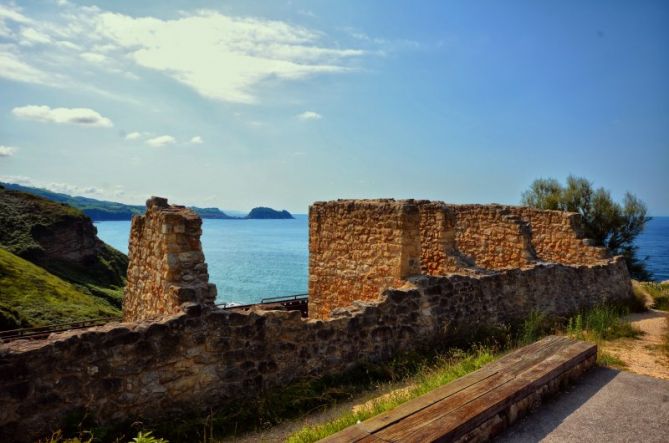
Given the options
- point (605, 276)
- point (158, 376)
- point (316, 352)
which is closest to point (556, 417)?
point (316, 352)

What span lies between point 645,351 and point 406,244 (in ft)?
15.5

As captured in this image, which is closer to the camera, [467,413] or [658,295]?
[467,413]

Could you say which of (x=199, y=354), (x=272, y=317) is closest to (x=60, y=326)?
(x=199, y=354)

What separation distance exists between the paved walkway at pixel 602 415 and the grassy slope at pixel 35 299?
54.4 feet

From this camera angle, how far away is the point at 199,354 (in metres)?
5.48

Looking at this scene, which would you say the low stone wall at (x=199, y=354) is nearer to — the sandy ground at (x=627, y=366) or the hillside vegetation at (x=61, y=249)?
the sandy ground at (x=627, y=366)

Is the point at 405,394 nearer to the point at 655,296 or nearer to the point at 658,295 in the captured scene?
the point at 655,296

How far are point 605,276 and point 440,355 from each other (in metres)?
8.16

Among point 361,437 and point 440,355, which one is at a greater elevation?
point 361,437

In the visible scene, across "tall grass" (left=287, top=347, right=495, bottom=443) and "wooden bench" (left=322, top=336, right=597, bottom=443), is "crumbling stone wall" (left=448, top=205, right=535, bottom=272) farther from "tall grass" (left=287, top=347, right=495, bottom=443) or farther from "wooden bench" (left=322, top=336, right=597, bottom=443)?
"wooden bench" (left=322, top=336, right=597, bottom=443)

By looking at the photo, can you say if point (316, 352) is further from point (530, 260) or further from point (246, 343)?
point (530, 260)

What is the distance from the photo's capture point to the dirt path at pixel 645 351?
7041 millimetres

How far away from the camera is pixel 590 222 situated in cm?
2806

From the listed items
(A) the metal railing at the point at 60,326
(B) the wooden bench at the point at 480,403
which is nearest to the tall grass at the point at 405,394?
(B) the wooden bench at the point at 480,403
